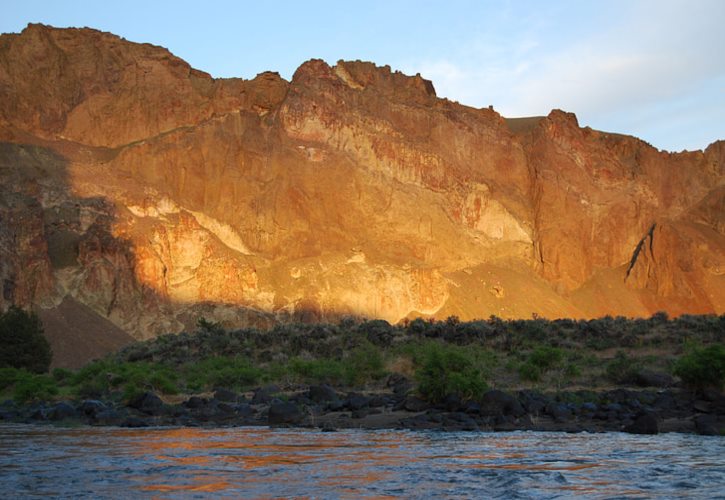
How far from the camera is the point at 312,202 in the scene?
99750 mm

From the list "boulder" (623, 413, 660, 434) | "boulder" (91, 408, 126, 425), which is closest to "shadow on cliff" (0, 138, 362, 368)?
"boulder" (91, 408, 126, 425)

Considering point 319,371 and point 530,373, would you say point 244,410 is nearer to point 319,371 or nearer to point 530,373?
point 319,371

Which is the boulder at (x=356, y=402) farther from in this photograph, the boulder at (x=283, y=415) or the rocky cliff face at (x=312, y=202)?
the rocky cliff face at (x=312, y=202)

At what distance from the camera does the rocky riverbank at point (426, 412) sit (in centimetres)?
2227

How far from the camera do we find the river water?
1334cm

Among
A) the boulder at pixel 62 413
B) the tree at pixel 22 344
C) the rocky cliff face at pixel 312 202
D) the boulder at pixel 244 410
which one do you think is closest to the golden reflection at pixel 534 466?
the boulder at pixel 244 410

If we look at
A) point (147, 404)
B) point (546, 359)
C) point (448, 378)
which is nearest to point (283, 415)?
point (448, 378)

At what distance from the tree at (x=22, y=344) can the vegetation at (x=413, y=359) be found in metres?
0.56

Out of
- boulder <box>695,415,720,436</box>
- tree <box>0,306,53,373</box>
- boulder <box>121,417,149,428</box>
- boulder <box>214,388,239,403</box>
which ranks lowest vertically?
boulder <box>695,415,720,436</box>

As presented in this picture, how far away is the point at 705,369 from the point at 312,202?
76.1 m

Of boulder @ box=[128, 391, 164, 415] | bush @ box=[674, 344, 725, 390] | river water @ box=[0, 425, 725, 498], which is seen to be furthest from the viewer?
boulder @ box=[128, 391, 164, 415]

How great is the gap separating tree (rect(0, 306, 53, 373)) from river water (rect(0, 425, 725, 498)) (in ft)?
96.8

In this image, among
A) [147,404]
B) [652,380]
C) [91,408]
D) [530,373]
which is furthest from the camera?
[530,373]

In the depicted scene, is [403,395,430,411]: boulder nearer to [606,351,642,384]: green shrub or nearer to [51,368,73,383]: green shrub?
[606,351,642,384]: green shrub
